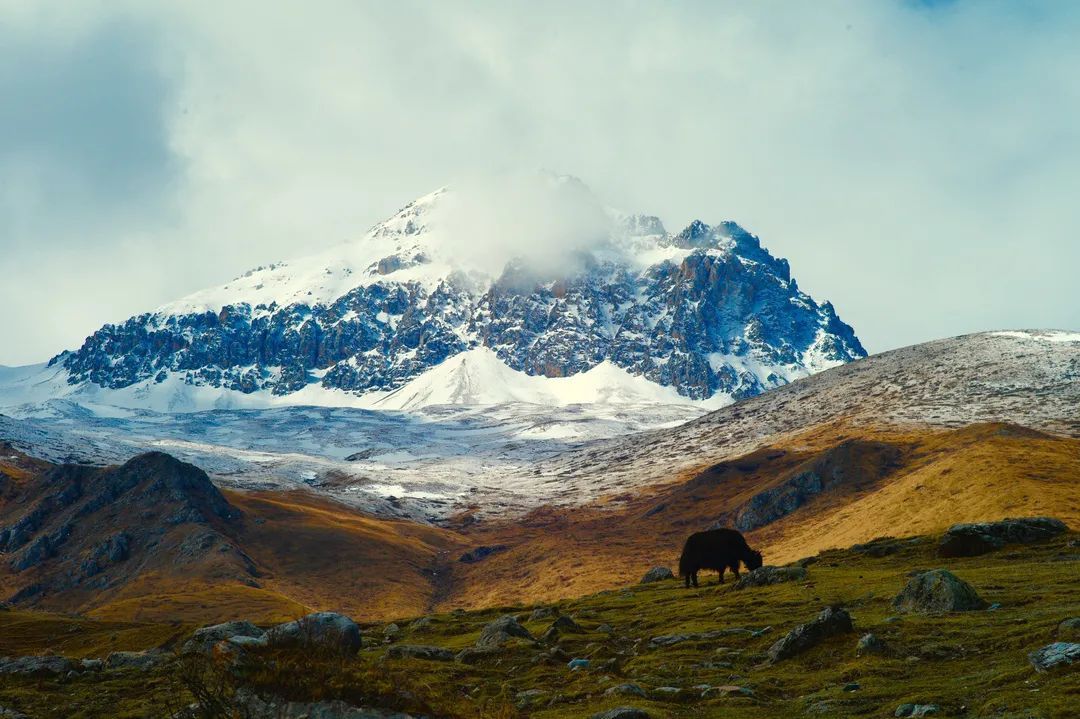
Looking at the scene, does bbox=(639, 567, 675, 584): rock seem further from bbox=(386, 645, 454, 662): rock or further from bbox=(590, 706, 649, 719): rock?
bbox=(590, 706, 649, 719): rock

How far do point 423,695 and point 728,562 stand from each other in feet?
137

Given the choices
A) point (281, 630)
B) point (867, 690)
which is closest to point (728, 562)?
point (867, 690)

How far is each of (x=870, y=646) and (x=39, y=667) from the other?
3891 cm

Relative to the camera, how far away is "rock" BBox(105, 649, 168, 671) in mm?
44531

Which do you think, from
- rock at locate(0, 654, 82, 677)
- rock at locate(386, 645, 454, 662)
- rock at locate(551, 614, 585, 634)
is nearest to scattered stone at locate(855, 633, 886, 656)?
rock at locate(386, 645, 454, 662)

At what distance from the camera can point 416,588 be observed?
604ft

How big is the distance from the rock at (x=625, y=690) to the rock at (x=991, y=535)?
38.2 meters

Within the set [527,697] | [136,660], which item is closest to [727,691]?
[527,697]

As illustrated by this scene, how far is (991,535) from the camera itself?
58.4m

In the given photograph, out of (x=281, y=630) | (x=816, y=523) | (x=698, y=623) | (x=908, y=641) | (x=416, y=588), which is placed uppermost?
(x=281, y=630)

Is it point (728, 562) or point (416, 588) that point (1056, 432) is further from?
point (728, 562)

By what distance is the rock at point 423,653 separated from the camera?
132 ft

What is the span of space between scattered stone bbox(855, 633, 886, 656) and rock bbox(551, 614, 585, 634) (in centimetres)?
1874

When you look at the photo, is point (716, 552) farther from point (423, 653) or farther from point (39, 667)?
point (39, 667)
